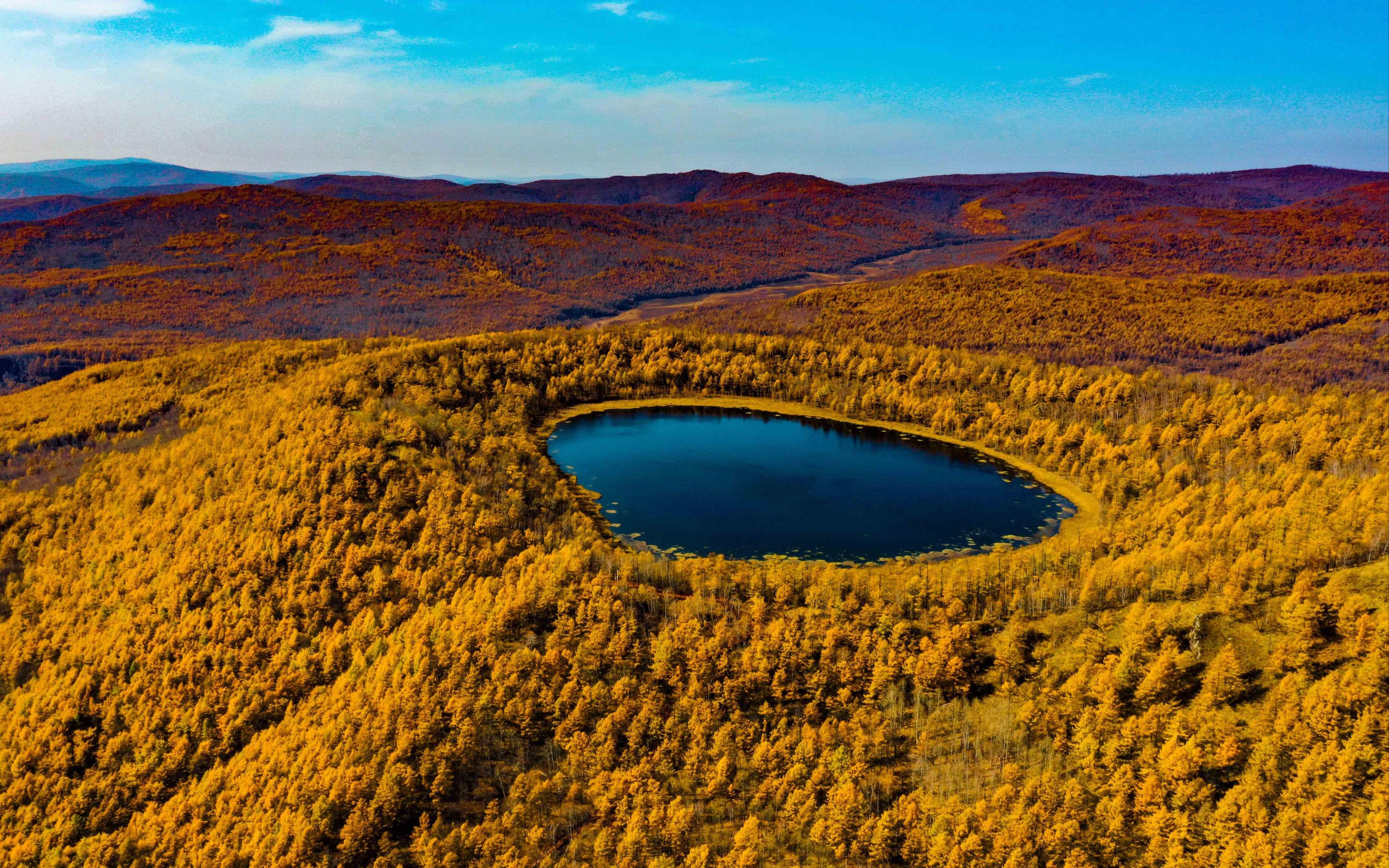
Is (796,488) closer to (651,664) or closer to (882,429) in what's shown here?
(882,429)

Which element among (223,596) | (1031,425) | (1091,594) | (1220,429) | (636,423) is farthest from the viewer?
(636,423)

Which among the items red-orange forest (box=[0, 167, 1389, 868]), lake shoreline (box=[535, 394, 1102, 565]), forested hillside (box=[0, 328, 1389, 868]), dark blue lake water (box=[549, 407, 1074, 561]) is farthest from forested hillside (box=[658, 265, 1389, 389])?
forested hillside (box=[0, 328, 1389, 868])

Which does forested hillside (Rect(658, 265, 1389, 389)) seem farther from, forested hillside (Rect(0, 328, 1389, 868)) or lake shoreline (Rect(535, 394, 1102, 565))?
forested hillside (Rect(0, 328, 1389, 868))

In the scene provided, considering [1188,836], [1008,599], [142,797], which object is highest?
[1008,599]

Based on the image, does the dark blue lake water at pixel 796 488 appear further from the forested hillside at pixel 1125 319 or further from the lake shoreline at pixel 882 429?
the forested hillside at pixel 1125 319

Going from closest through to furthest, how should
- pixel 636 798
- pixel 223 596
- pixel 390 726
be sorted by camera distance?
1. pixel 636 798
2. pixel 390 726
3. pixel 223 596

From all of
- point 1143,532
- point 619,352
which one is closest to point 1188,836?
point 1143,532

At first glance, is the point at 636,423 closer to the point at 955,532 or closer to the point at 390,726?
the point at 955,532
